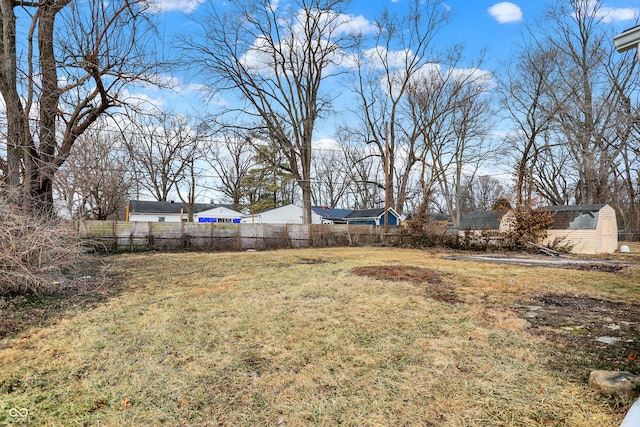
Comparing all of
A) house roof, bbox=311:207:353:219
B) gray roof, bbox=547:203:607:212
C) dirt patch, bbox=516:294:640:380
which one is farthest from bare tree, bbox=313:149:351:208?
dirt patch, bbox=516:294:640:380

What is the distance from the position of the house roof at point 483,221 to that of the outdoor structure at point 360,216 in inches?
360

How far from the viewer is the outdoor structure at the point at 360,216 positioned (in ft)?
93.9

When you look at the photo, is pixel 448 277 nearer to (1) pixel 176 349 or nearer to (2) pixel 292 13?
(1) pixel 176 349

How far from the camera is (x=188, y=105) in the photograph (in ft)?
57.9

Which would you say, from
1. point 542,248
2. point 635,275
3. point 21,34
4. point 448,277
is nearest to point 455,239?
point 542,248

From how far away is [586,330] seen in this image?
12.0 ft

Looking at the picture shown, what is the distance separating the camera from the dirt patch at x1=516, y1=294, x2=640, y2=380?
2.79 meters

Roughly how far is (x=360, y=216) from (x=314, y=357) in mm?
28321

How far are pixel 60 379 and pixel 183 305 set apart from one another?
7.21 feet

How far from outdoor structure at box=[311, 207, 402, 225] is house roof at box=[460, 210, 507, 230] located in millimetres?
9140

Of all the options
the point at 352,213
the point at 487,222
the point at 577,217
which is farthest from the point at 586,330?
the point at 352,213

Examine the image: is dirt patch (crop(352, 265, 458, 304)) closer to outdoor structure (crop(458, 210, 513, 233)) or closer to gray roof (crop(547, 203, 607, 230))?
outdoor structure (crop(458, 210, 513, 233))

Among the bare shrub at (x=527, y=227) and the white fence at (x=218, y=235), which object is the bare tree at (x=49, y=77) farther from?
the bare shrub at (x=527, y=227)

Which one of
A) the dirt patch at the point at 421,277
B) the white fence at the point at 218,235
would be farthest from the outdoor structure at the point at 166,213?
the dirt patch at the point at 421,277
